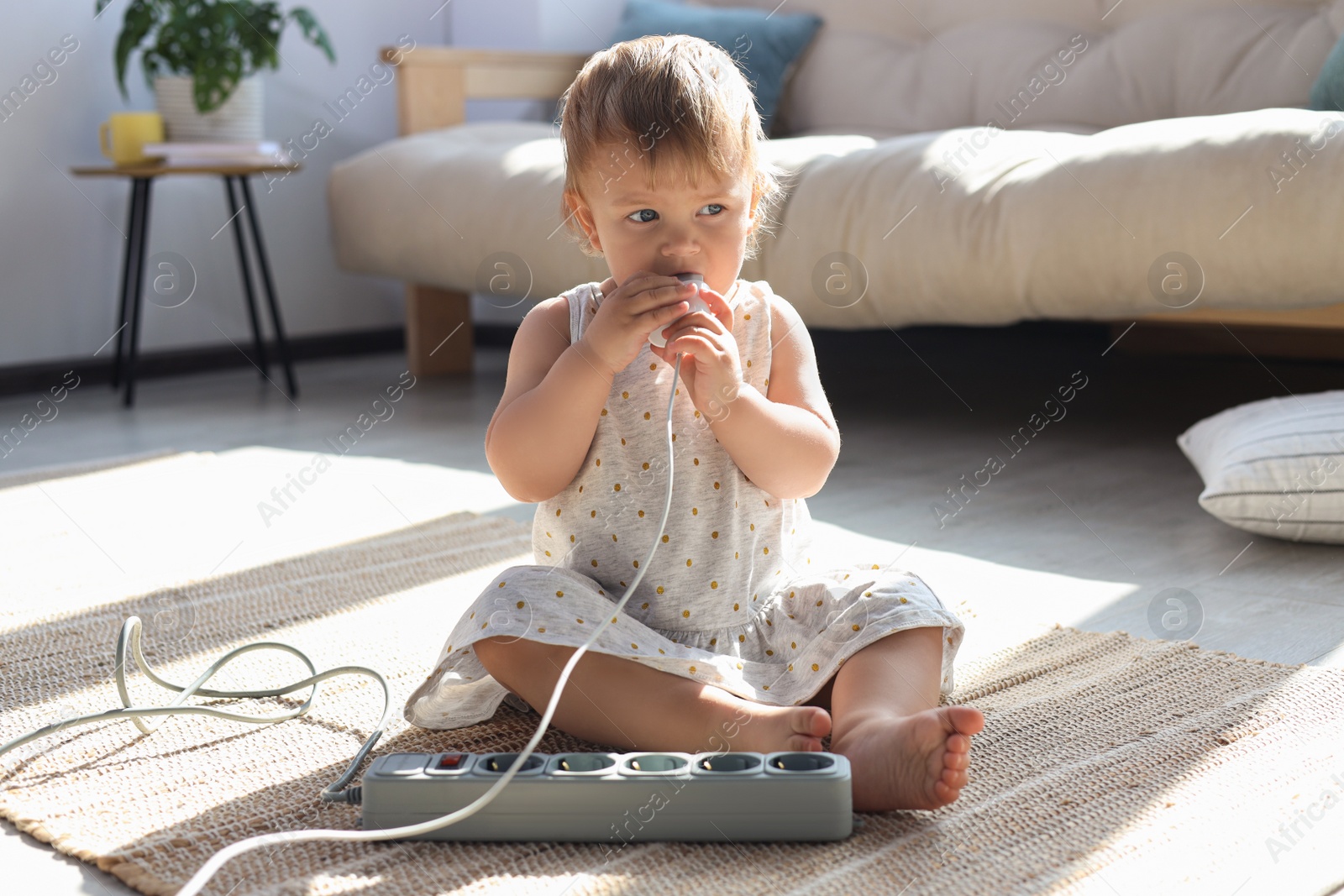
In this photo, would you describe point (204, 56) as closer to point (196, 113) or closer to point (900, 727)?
point (196, 113)

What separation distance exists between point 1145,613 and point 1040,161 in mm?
731

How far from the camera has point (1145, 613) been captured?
1137mm

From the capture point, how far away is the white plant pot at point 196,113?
243cm

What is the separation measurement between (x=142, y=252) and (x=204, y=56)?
39 cm

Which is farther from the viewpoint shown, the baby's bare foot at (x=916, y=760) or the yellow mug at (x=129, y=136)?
the yellow mug at (x=129, y=136)

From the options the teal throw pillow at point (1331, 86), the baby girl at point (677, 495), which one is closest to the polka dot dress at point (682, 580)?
the baby girl at point (677, 495)

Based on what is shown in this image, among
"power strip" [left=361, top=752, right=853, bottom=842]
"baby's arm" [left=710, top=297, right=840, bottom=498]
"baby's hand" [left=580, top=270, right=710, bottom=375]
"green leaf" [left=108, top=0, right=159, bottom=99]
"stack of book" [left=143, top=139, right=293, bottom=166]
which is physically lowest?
"power strip" [left=361, top=752, right=853, bottom=842]

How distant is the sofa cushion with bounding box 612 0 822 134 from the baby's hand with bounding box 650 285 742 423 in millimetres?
1763

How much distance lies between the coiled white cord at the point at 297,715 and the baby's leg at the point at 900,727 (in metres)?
0.16

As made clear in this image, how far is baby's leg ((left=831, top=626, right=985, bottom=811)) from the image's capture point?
2.30 feet

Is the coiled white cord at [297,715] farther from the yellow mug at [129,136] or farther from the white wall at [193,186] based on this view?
the white wall at [193,186]

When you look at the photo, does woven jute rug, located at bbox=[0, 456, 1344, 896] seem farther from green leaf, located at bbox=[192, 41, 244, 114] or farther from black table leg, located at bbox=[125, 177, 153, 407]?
green leaf, located at bbox=[192, 41, 244, 114]

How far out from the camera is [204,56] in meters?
2.39

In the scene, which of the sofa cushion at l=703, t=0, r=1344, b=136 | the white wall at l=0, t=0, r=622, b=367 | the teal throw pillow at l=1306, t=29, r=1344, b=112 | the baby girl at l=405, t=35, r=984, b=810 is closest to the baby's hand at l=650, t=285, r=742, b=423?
the baby girl at l=405, t=35, r=984, b=810
